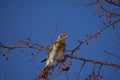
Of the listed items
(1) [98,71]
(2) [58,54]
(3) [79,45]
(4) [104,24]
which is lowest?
(2) [58,54]

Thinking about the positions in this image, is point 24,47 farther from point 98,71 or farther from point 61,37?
point 61,37

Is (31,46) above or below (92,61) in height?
above

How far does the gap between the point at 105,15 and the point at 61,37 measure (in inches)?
80.2

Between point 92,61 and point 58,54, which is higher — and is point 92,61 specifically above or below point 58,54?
above

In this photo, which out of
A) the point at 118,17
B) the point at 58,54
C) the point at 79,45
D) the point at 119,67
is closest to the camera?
the point at 119,67

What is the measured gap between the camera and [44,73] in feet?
10.0

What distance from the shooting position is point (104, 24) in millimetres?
3314

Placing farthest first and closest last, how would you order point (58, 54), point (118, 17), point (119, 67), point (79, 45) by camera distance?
point (58, 54)
point (79, 45)
point (118, 17)
point (119, 67)

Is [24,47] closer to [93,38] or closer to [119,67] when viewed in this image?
[93,38]

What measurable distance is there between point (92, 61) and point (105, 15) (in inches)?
30.8

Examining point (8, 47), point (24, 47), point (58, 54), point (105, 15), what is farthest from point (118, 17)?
point (58, 54)

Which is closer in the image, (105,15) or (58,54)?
(105,15)

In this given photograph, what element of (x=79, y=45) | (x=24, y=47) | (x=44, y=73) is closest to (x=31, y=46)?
(x=24, y=47)

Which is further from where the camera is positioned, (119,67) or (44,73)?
(44,73)
